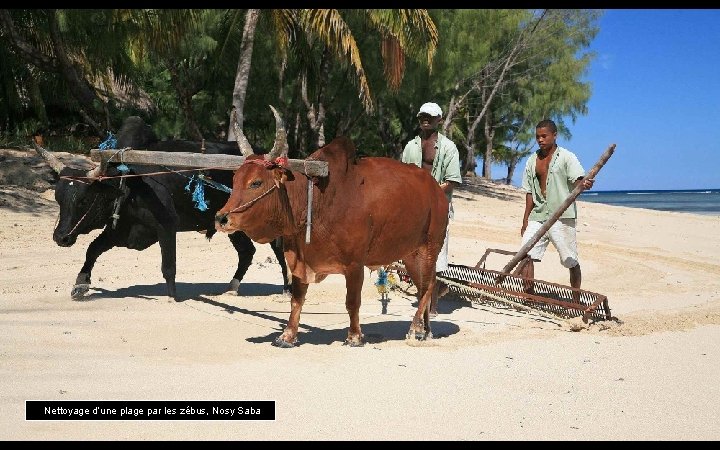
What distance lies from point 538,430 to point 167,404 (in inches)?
84.2

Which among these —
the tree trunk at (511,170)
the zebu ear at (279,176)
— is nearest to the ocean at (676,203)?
the tree trunk at (511,170)

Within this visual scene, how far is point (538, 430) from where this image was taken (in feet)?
15.4

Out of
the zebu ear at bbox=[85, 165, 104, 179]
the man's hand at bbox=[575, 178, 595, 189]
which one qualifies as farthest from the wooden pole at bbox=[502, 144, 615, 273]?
the zebu ear at bbox=[85, 165, 104, 179]

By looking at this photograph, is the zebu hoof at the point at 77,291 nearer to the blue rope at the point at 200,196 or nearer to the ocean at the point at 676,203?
the blue rope at the point at 200,196

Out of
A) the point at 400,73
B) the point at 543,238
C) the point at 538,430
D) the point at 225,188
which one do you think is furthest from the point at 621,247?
the point at 538,430

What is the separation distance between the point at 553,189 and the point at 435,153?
4.48 feet

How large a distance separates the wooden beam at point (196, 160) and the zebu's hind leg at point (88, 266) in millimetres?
1420

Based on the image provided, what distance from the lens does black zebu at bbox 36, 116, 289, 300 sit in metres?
8.38

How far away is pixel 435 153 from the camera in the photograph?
27.8ft

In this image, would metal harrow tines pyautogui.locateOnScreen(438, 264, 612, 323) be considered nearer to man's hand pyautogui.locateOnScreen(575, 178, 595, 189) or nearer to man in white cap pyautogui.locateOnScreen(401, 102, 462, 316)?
man in white cap pyautogui.locateOnScreen(401, 102, 462, 316)

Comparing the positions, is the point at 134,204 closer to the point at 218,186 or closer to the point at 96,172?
the point at 96,172

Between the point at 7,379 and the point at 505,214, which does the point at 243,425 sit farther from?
the point at 505,214

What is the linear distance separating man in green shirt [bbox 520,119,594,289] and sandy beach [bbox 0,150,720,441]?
77 cm
